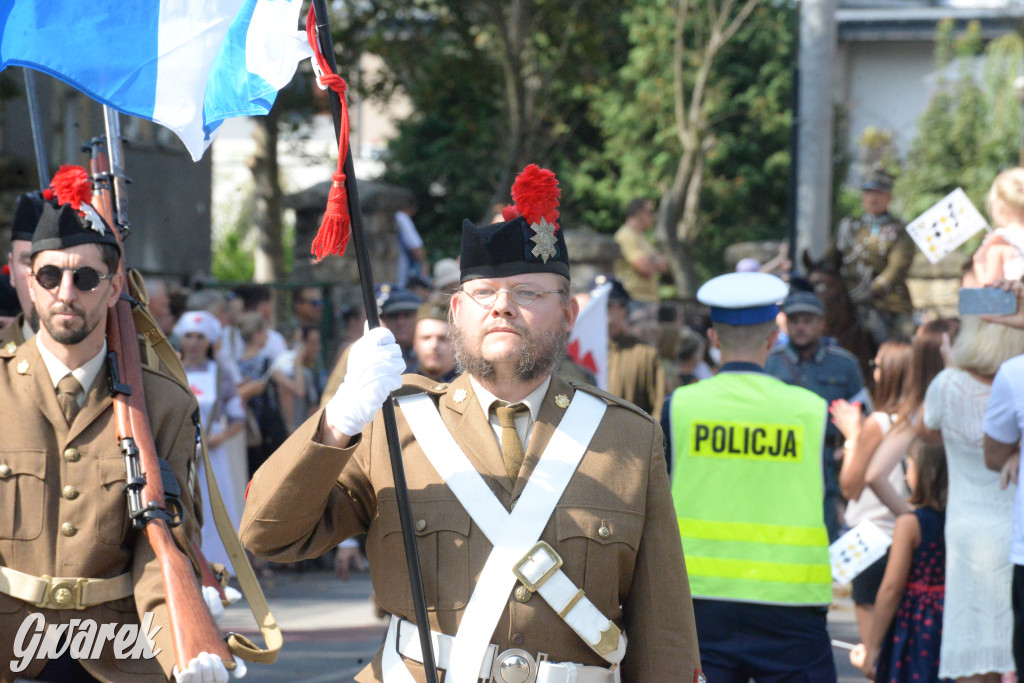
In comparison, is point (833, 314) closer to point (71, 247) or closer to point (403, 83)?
point (71, 247)

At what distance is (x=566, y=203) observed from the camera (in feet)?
96.0

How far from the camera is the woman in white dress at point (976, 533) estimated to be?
541 cm

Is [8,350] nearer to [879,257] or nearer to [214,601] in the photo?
[214,601]

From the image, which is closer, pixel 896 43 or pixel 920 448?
pixel 920 448

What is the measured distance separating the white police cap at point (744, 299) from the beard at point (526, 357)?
→ 5.28ft

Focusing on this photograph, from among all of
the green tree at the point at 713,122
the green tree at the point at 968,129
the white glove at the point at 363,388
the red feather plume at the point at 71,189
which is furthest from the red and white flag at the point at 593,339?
the green tree at the point at 968,129

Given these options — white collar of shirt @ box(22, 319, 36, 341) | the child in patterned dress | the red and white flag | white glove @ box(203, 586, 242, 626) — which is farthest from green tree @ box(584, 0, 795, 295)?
white glove @ box(203, 586, 242, 626)

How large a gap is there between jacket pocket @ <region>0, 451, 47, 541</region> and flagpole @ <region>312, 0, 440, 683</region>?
3.93 feet

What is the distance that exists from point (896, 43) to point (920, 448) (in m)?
40.5

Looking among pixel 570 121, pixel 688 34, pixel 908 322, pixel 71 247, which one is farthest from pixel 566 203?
pixel 71 247

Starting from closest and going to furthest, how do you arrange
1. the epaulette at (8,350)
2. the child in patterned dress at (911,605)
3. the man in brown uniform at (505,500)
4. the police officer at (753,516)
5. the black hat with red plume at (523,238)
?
the man in brown uniform at (505,500), the black hat with red plume at (523,238), the epaulette at (8,350), the police officer at (753,516), the child in patterned dress at (911,605)

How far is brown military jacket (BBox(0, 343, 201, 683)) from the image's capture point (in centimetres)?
379

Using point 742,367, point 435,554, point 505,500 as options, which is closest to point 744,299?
point 742,367

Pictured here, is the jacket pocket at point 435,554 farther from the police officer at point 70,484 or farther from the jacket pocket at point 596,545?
the police officer at point 70,484
